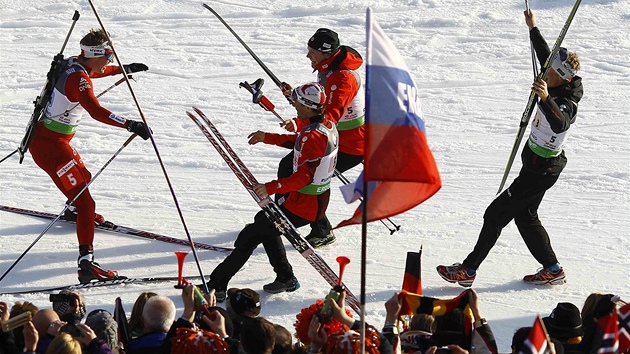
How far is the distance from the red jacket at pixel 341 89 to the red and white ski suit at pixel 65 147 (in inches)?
68.0

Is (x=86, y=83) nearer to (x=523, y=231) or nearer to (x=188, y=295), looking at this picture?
(x=188, y=295)

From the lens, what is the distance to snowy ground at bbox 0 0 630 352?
7.89 meters

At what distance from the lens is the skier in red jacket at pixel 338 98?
26.0 ft

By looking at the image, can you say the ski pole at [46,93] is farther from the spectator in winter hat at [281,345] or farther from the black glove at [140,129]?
the spectator in winter hat at [281,345]

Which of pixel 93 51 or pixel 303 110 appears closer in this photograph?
pixel 303 110

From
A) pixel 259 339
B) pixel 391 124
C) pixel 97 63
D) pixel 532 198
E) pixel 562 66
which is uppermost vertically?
pixel 391 124

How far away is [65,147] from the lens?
7805 mm

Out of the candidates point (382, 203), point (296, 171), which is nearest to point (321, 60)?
point (296, 171)

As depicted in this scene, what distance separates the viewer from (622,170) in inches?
408

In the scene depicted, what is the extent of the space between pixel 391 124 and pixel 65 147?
364 centimetres

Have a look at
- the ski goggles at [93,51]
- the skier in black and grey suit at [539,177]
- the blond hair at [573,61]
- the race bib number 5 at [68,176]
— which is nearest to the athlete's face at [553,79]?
the skier in black and grey suit at [539,177]

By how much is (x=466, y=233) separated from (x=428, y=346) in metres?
3.68

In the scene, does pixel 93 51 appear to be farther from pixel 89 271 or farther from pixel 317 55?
pixel 317 55

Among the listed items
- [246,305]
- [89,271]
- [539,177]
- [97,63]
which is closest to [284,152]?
[97,63]
